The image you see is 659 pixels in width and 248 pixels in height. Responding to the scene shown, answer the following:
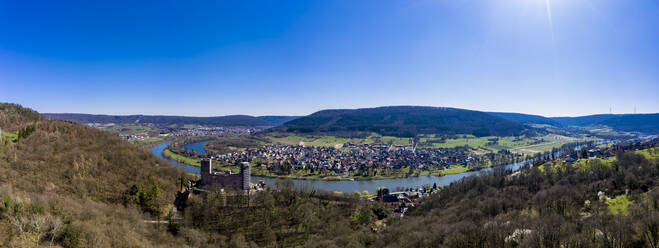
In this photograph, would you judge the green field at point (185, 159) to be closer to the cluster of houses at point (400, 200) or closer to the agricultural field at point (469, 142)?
the agricultural field at point (469, 142)

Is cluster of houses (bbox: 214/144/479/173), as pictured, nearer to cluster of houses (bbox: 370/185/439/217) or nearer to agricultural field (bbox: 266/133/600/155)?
agricultural field (bbox: 266/133/600/155)

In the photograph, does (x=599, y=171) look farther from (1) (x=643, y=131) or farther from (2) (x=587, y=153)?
(1) (x=643, y=131)

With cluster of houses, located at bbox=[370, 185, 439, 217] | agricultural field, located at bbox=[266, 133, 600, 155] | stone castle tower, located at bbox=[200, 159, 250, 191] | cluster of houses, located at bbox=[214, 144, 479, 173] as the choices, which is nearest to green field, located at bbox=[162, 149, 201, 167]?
cluster of houses, located at bbox=[214, 144, 479, 173]

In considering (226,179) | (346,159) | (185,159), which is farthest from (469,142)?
(226,179)

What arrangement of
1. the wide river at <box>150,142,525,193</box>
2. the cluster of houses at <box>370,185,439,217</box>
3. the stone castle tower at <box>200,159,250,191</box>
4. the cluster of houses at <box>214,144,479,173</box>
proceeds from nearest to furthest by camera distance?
1. the stone castle tower at <box>200,159,250,191</box>
2. the cluster of houses at <box>370,185,439,217</box>
3. the wide river at <box>150,142,525,193</box>
4. the cluster of houses at <box>214,144,479,173</box>

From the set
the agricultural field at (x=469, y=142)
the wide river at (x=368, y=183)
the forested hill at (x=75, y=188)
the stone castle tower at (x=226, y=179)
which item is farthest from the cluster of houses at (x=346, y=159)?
the forested hill at (x=75, y=188)

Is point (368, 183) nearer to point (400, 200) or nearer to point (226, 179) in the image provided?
point (400, 200)

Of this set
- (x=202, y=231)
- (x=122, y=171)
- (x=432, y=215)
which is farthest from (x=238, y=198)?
(x=432, y=215)
